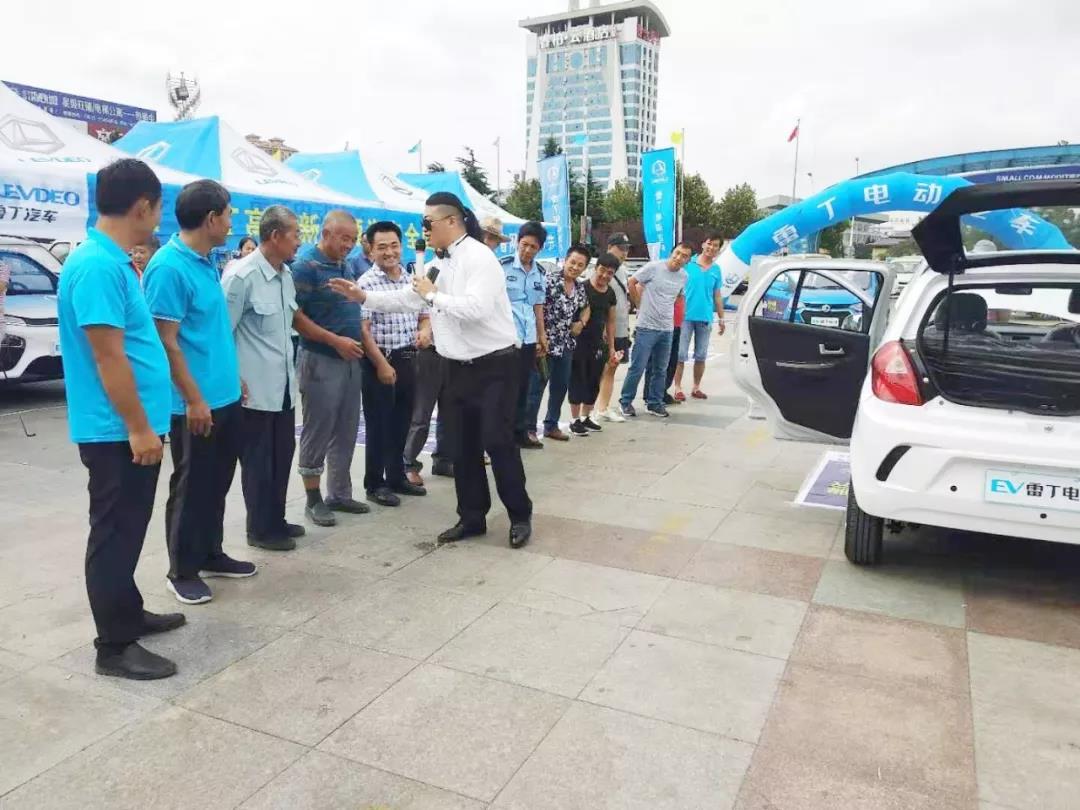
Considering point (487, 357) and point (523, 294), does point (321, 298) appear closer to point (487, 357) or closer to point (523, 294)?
point (487, 357)

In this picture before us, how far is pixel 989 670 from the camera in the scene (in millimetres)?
3123

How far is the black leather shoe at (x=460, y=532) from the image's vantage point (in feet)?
15.0

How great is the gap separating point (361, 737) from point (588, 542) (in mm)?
2126

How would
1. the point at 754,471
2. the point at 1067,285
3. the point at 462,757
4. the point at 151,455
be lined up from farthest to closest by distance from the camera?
1. the point at 754,471
2. the point at 1067,285
3. the point at 151,455
4. the point at 462,757

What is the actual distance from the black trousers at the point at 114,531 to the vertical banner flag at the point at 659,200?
1462 cm

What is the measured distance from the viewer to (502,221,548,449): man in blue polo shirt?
637 cm

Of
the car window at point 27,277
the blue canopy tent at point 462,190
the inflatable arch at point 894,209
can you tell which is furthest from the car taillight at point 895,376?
the blue canopy tent at point 462,190

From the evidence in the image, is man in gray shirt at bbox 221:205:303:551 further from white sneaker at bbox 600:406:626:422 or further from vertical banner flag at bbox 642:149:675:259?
vertical banner flag at bbox 642:149:675:259

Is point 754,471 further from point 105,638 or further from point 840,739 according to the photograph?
point 105,638

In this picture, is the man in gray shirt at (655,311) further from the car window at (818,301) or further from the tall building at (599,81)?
the tall building at (599,81)

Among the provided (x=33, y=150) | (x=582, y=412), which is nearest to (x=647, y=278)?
(x=582, y=412)

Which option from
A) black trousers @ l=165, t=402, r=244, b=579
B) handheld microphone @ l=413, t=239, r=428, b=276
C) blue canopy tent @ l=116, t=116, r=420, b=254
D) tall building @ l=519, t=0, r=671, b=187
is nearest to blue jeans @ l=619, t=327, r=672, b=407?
handheld microphone @ l=413, t=239, r=428, b=276

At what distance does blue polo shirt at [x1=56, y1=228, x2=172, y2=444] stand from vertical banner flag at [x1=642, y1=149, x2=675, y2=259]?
14.5 meters

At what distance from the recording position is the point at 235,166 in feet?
38.9
